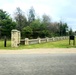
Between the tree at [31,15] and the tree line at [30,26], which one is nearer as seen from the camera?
the tree line at [30,26]

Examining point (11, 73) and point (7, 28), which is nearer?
point (11, 73)

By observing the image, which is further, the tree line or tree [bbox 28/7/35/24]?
tree [bbox 28/7/35/24]

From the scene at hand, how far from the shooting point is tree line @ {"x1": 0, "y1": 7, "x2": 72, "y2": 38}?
181 ft

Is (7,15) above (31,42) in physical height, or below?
above

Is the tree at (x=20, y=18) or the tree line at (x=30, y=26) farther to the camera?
the tree at (x=20, y=18)

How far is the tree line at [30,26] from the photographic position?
55.2m

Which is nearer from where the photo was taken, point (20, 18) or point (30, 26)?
point (30, 26)

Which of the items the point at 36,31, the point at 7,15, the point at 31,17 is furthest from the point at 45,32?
the point at 31,17

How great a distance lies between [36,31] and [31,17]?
104 ft

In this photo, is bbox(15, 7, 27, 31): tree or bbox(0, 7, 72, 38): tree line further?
bbox(15, 7, 27, 31): tree

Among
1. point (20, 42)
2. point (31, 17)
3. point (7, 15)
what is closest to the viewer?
point (20, 42)

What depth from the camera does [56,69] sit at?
873 cm

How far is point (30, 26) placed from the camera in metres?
62.3

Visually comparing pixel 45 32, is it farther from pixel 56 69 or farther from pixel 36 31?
pixel 56 69
